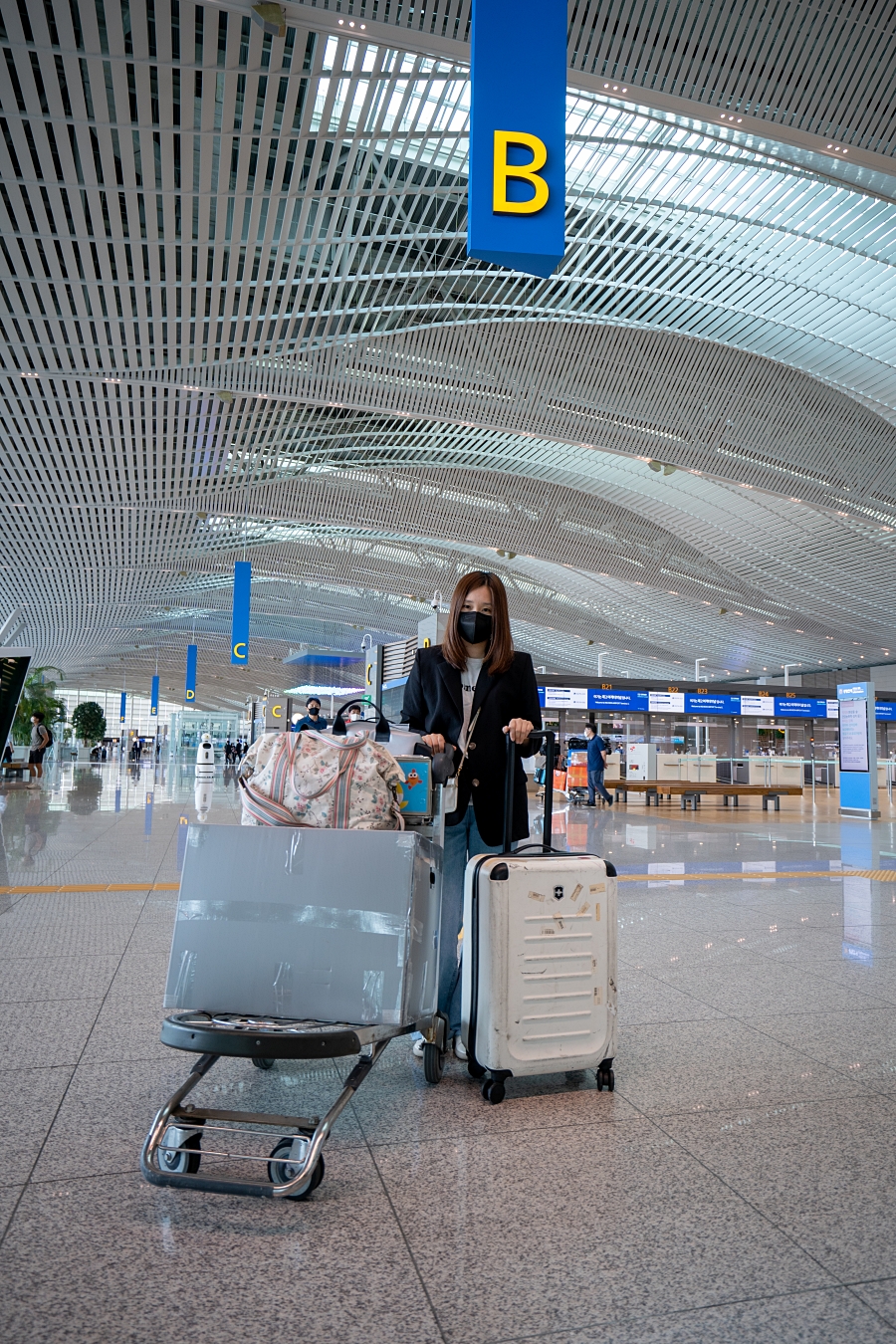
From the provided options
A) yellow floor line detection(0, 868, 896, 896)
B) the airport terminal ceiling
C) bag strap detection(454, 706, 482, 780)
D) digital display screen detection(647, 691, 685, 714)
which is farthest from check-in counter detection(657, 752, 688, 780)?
bag strap detection(454, 706, 482, 780)

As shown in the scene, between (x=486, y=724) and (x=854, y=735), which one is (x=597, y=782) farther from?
(x=486, y=724)

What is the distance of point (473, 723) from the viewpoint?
3234mm

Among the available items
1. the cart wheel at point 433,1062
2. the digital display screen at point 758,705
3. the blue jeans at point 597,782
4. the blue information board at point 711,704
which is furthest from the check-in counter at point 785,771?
the cart wheel at point 433,1062

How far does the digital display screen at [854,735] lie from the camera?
1733 centimetres

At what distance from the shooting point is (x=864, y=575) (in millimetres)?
30734

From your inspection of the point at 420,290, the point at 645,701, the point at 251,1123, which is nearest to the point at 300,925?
the point at 251,1123

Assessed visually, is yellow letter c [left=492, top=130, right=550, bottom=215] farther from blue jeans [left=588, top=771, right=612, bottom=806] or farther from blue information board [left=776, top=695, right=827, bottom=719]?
blue information board [left=776, top=695, right=827, bottom=719]

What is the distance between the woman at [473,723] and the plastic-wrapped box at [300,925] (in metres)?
0.56

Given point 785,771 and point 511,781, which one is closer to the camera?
point 511,781

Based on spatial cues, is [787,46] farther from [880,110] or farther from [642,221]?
[642,221]

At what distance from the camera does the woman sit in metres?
3.21

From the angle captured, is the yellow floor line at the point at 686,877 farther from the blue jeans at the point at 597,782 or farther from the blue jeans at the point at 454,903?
the blue jeans at the point at 597,782

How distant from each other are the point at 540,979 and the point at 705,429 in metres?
19.6

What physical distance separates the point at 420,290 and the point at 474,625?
14.1m
